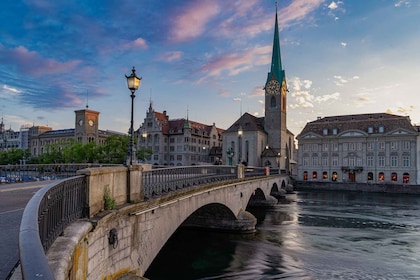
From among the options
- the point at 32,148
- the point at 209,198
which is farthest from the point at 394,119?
the point at 32,148

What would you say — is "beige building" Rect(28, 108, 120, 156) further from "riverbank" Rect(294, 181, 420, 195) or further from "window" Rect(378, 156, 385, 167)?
"window" Rect(378, 156, 385, 167)

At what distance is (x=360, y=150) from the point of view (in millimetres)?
70562

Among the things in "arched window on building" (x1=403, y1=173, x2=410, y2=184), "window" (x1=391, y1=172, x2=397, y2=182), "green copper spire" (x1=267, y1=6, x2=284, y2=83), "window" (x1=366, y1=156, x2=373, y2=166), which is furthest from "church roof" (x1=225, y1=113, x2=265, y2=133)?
"arched window on building" (x1=403, y1=173, x2=410, y2=184)

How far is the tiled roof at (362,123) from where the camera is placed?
220 ft

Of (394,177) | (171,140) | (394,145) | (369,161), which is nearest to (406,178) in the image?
(394,177)

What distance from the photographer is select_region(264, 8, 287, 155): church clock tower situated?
86188 mm

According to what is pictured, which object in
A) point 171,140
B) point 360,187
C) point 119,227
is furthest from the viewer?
point 171,140

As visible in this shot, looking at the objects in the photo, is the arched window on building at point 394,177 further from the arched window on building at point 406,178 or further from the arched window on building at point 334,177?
the arched window on building at point 334,177

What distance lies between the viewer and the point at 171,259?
18.6 meters

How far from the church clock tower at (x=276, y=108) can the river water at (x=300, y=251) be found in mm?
54195

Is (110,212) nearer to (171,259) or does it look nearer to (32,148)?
(171,259)

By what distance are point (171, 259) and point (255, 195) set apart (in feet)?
79.9

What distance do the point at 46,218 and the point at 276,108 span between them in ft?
280

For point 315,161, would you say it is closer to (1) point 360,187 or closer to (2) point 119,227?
(1) point 360,187
